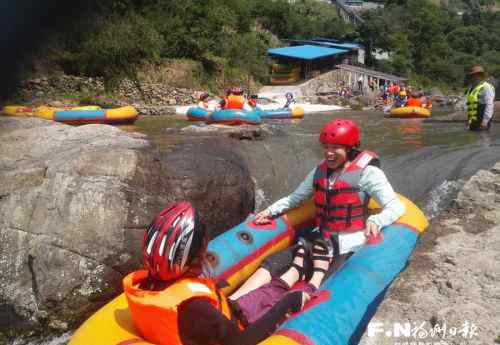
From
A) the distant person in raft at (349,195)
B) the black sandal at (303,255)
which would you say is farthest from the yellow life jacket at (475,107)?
the black sandal at (303,255)

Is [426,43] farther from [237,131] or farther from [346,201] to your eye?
[346,201]

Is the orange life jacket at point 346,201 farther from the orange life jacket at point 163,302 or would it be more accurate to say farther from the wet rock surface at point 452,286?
the orange life jacket at point 163,302

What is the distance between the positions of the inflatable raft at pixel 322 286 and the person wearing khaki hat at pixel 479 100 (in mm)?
5468

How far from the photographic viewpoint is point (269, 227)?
366cm

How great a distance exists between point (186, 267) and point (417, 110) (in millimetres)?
12720

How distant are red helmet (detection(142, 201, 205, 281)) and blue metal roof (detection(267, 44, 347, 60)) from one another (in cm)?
3081

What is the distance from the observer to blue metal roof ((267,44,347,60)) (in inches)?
1254

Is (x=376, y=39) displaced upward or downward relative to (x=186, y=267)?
upward

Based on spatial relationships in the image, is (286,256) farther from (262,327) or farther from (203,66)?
(203,66)

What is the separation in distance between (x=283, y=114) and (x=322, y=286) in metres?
10.6

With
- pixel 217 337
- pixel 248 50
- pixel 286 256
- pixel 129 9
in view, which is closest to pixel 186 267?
pixel 217 337

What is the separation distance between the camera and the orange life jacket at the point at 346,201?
Answer: 3342 millimetres

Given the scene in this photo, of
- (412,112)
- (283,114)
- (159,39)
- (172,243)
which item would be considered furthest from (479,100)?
(159,39)

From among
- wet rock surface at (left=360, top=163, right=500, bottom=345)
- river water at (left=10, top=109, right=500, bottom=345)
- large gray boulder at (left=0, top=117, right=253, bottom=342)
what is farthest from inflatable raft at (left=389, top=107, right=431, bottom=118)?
large gray boulder at (left=0, top=117, right=253, bottom=342)
